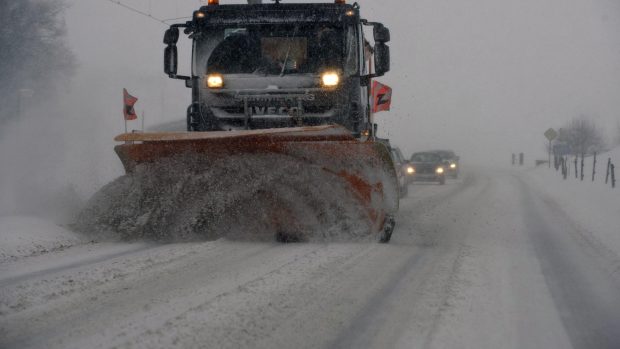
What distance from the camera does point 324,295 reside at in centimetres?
466

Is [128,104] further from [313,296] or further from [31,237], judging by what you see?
[313,296]

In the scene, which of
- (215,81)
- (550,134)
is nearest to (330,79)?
(215,81)

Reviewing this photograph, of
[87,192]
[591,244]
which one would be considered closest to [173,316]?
[591,244]

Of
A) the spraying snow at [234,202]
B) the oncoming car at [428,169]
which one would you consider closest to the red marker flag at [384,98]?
the oncoming car at [428,169]

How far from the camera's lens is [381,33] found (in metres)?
8.10

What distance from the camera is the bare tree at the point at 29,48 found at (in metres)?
29.6

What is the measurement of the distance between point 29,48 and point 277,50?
26.8 meters

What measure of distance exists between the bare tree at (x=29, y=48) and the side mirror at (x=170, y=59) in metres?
21.7

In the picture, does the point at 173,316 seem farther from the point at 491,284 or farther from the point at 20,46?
the point at 20,46

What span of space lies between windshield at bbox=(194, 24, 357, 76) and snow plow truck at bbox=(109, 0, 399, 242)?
0.01 m

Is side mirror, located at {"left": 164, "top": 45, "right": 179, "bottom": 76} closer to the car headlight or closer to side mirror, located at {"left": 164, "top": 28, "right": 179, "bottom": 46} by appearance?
side mirror, located at {"left": 164, "top": 28, "right": 179, "bottom": 46}

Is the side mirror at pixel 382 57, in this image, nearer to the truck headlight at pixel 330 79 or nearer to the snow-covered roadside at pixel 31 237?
the truck headlight at pixel 330 79

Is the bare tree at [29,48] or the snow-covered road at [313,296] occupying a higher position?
the bare tree at [29,48]

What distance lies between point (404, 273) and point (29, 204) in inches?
306
